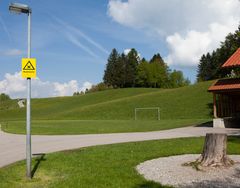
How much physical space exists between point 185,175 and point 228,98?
2366 cm

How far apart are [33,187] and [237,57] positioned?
71.9 feet

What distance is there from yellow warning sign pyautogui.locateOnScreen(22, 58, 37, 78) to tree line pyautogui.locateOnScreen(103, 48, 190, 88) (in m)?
105

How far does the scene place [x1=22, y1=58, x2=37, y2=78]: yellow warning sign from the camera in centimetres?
870

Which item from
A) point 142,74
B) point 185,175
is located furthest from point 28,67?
point 142,74

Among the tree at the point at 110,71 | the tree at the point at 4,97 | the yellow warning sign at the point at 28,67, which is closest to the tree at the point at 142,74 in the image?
the tree at the point at 110,71

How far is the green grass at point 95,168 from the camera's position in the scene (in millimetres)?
8117

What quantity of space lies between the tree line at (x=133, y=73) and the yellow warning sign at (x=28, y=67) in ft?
346

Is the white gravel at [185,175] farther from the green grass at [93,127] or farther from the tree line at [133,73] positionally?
the tree line at [133,73]

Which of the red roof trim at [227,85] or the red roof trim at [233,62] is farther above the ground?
the red roof trim at [233,62]

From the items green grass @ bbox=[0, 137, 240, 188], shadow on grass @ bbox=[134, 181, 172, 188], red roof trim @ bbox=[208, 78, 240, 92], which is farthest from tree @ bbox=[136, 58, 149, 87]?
shadow on grass @ bbox=[134, 181, 172, 188]

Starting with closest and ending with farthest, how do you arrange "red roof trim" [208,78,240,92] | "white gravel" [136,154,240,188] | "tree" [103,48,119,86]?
"white gravel" [136,154,240,188] → "red roof trim" [208,78,240,92] → "tree" [103,48,119,86]

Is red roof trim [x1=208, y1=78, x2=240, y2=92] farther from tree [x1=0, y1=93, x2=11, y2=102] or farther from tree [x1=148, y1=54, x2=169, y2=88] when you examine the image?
tree [x1=0, y1=93, x2=11, y2=102]

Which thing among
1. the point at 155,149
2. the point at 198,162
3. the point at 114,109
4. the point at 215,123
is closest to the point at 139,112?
the point at 114,109

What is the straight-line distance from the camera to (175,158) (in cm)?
1102
